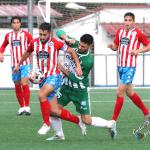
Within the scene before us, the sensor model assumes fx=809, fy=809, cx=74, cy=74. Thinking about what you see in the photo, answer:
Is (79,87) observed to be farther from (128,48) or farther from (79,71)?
(128,48)

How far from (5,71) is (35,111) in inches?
691

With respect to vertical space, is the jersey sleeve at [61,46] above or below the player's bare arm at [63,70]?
above

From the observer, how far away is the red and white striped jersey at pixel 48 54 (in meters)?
12.0

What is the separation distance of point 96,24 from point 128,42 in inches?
842

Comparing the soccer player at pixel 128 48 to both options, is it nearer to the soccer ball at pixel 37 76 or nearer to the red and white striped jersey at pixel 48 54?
the red and white striped jersey at pixel 48 54

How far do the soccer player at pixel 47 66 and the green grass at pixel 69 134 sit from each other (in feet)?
1.34

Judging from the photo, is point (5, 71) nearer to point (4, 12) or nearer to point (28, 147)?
point (4, 12)

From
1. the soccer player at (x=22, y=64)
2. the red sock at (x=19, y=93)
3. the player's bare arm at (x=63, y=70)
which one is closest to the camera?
the player's bare arm at (x=63, y=70)

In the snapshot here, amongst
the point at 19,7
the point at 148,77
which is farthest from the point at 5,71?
the point at 148,77

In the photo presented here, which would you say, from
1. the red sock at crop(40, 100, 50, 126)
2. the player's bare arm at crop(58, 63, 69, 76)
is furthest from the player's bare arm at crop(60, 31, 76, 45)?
the red sock at crop(40, 100, 50, 126)

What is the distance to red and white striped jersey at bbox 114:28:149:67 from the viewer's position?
1411 centimetres

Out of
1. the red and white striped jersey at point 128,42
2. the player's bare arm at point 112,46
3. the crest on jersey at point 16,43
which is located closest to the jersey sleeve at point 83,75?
the player's bare arm at point 112,46

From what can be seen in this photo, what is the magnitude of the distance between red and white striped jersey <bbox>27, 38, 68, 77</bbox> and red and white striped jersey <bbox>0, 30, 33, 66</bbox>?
4390 millimetres

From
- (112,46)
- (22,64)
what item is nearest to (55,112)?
(112,46)
